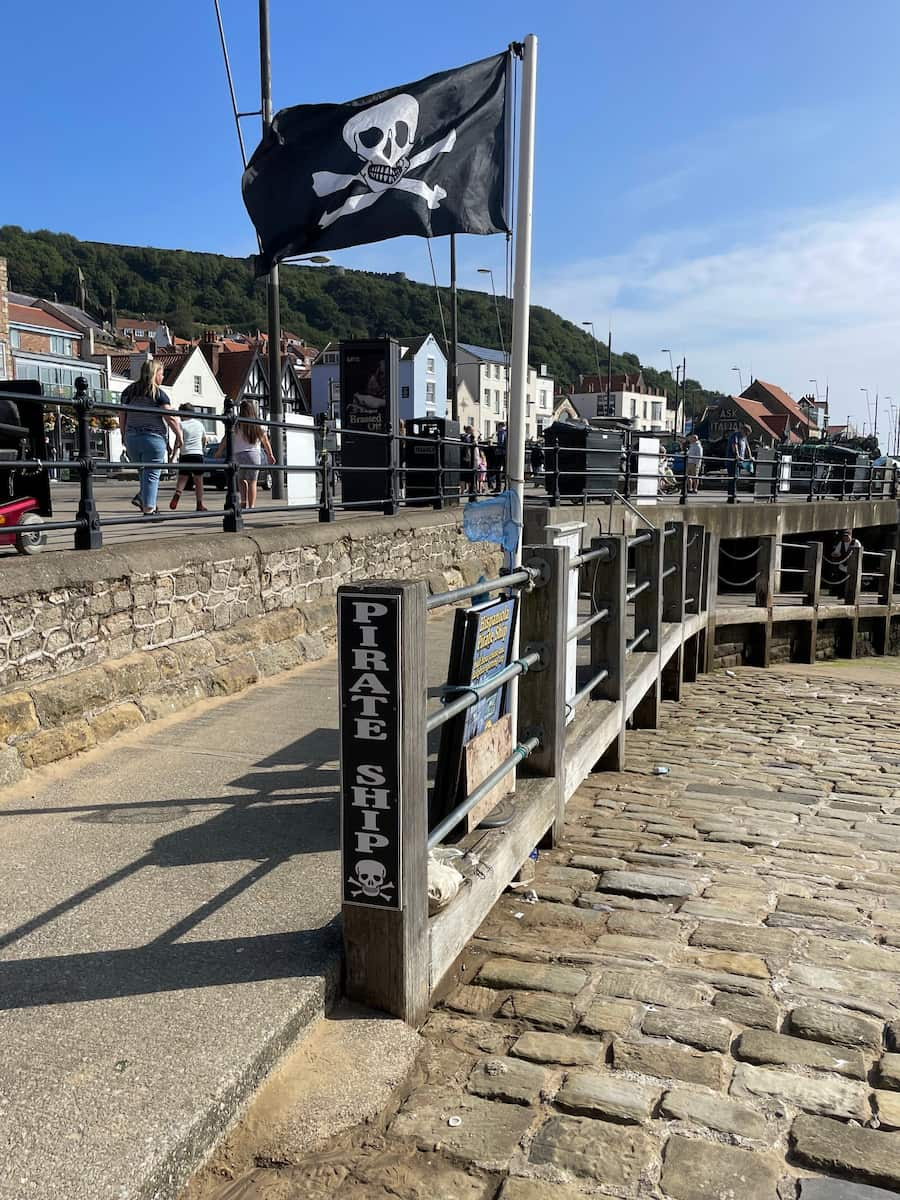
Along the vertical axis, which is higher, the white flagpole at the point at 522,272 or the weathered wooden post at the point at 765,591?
the white flagpole at the point at 522,272

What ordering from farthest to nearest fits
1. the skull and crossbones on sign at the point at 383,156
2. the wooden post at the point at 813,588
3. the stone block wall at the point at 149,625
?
the wooden post at the point at 813,588, the skull and crossbones on sign at the point at 383,156, the stone block wall at the point at 149,625

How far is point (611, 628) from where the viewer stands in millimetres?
6734

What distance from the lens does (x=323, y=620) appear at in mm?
8789

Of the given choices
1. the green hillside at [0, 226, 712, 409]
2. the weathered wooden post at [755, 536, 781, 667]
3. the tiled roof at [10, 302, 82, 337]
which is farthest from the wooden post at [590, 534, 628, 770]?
the green hillside at [0, 226, 712, 409]

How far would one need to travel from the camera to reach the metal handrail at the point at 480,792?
3.35 meters

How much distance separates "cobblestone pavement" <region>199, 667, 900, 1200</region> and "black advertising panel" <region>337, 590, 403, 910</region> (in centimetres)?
59

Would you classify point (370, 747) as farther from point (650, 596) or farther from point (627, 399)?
point (627, 399)

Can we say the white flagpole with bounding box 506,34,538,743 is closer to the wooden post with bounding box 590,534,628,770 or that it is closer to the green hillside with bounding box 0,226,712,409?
the wooden post with bounding box 590,534,628,770

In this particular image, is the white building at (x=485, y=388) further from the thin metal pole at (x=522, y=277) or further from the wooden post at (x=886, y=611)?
the thin metal pole at (x=522, y=277)

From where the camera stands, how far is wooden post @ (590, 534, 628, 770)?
21.7ft

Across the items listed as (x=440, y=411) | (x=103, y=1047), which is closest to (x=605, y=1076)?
(x=103, y=1047)

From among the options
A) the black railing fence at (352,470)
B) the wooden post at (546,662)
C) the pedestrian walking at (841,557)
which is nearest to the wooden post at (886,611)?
the pedestrian walking at (841,557)

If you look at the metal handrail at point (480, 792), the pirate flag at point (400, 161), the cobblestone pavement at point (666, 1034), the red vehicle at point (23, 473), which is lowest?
the cobblestone pavement at point (666, 1034)

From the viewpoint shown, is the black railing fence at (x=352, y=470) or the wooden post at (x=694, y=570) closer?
the black railing fence at (x=352, y=470)
